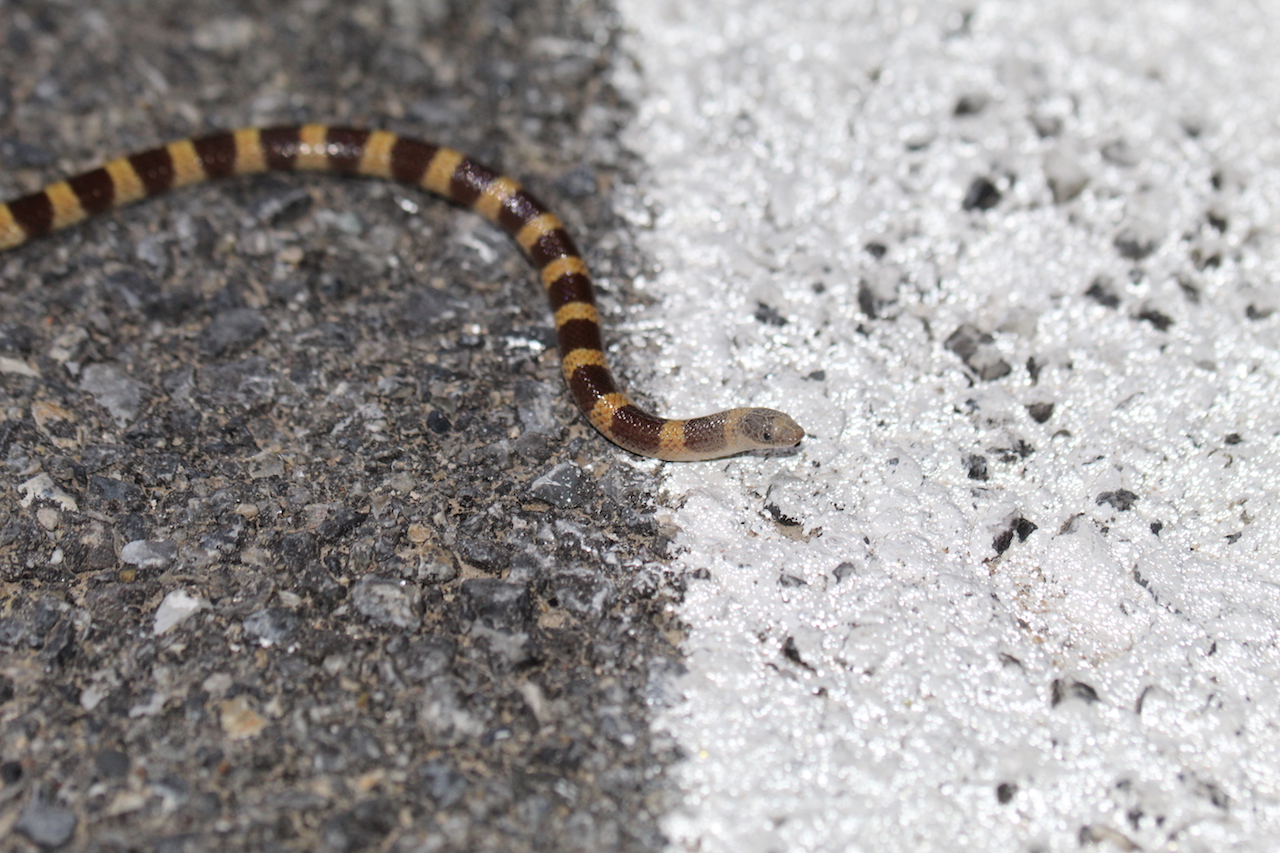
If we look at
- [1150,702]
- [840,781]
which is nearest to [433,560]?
[840,781]

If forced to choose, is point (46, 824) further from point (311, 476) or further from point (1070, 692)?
point (1070, 692)

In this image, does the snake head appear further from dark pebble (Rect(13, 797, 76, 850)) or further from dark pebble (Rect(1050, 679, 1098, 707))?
dark pebble (Rect(13, 797, 76, 850))

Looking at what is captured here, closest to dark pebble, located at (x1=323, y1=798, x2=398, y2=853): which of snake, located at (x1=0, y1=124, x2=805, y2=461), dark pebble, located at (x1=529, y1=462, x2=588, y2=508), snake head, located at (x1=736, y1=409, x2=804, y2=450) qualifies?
dark pebble, located at (x1=529, y1=462, x2=588, y2=508)

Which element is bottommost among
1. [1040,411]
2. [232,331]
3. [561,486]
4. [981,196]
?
[232,331]

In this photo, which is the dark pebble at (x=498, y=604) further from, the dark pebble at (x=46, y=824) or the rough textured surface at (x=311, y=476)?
the dark pebble at (x=46, y=824)

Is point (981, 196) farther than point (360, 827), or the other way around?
point (981, 196)

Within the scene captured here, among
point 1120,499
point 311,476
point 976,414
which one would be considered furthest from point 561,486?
point 1120,499

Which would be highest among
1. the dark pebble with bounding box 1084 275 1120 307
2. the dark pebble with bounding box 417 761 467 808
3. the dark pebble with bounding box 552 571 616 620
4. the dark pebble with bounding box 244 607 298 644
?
the dark pebble with bounding box 1084 275 1120 307
